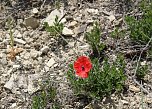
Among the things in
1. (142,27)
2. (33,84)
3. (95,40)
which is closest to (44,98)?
(33,84)

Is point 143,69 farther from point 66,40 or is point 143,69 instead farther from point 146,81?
point 66,40

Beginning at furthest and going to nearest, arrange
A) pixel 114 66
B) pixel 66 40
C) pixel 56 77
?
pixel 66 40 < pixel 56 77 < pixel 114 66

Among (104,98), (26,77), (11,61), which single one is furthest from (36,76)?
(104,98)


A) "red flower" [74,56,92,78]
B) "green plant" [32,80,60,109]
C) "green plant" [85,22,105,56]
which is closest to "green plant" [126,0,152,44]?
"green plant" [85,22,105,56]

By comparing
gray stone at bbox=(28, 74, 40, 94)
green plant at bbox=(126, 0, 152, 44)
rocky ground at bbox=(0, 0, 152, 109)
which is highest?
green plant at bbox=(126, 0, 152, 44)

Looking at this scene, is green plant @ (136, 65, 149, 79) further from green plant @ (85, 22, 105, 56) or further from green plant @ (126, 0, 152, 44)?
green plant @ (85, 22, 105, 56)

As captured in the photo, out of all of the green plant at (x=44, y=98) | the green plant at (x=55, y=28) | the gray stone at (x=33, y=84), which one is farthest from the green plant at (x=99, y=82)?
the green plant at (x=55, y=28)
